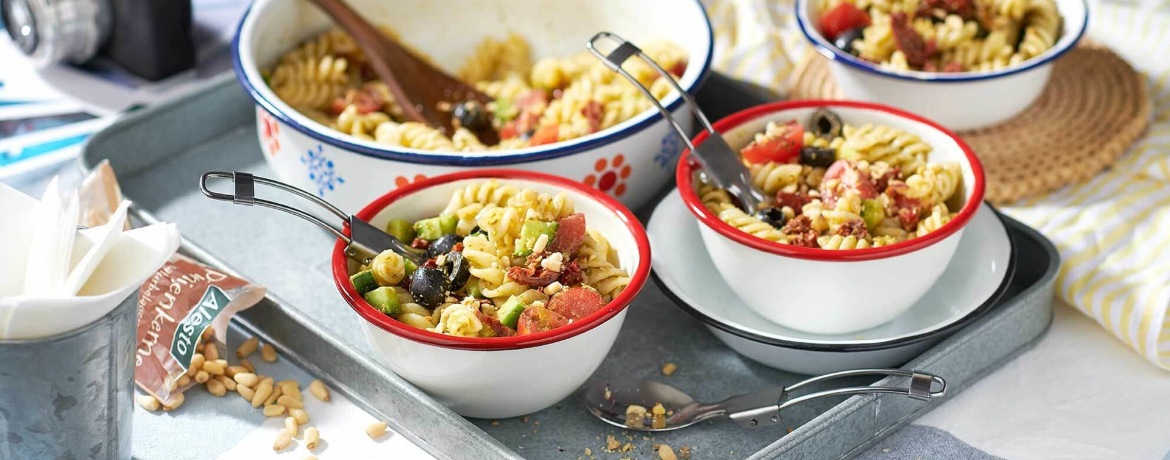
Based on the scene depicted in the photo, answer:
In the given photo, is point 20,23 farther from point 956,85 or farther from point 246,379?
point 956,85

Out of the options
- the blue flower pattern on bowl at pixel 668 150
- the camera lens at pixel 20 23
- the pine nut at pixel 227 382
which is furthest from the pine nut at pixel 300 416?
the camera lens at pixel 20 23

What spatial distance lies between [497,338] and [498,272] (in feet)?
0.47

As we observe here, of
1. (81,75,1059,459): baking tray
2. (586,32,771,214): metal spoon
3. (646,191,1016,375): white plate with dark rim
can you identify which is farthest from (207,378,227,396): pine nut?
(586,32,771,214): metal spoon

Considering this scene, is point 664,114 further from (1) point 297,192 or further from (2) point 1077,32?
Answer: (2) point 1077,32

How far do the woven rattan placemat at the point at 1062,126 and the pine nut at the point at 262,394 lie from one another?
1.21m

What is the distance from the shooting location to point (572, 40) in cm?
239

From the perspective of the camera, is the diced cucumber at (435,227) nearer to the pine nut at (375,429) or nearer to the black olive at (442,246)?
the black olive at (442,246)

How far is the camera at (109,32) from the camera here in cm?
240

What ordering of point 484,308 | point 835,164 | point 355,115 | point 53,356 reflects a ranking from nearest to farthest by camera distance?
point 53,356
point 484,308
point 835,164
point 355,115

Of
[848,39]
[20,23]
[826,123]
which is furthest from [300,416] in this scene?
[20,23]

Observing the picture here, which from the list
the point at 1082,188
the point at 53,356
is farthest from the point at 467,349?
the point at 1082,188

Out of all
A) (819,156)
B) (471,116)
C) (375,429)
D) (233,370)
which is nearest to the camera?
(375,429)

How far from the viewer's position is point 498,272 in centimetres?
152

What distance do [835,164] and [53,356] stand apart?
45.0 inches
